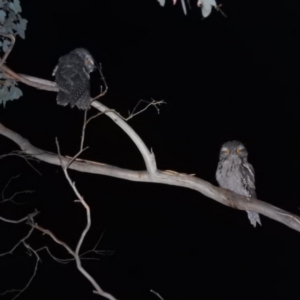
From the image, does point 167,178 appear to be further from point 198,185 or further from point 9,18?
point 9,18

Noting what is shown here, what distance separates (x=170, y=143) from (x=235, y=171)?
393 centimetres

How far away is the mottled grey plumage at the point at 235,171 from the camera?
15.1ft

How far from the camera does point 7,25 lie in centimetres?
303

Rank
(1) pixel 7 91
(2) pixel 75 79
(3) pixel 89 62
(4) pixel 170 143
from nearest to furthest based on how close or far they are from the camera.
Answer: (1) pixel 7 91, (2) pixel 75 79, (3) pixel 89 62, (4) pixel 170 143

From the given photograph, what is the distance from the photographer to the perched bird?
3399 millimetres

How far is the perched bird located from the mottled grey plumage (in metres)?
1.40

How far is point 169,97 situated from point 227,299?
288cm

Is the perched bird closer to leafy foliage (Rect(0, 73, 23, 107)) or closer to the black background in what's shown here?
leafy foliage (Rect(0, 73, 23, 107))

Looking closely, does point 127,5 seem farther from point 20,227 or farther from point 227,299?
A: point 227,299

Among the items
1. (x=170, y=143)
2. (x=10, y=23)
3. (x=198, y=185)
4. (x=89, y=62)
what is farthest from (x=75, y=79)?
(x=170, y=143)

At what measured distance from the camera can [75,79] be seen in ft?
11.5

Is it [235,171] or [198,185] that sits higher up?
[235,171]

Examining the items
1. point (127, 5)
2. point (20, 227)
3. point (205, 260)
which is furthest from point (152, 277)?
point (127, 5)

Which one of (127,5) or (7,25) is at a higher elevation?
(127,5)
